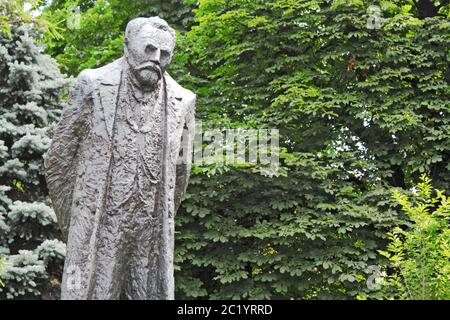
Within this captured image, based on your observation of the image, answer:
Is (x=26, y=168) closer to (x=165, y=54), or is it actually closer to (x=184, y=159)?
(x=184, y=159)

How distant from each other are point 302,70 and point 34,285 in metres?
7.07

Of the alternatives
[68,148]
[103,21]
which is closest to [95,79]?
[68,148]

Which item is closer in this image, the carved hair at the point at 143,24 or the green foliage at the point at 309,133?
the carved hair at the point at 143,24

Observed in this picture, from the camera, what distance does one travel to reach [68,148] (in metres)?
5.12

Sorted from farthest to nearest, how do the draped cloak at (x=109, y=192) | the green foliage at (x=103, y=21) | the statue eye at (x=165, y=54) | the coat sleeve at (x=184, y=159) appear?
the green foliage at (x=103, y=21), the coat sleeve at (x=184, y=159), the statue eye at (x=165, y=54), the draped cloak at (x=109, y=192)

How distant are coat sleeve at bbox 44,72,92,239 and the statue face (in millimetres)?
340

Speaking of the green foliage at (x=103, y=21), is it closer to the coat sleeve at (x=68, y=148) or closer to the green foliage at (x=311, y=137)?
the green foliage at (x=311, y=137)

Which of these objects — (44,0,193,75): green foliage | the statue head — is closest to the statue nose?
the statue head

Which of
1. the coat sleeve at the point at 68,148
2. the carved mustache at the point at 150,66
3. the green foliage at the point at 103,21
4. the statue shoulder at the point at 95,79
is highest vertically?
the green foliage at the point at 103,21

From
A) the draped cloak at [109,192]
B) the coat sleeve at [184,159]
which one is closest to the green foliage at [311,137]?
the coat sleeve at [184,159]

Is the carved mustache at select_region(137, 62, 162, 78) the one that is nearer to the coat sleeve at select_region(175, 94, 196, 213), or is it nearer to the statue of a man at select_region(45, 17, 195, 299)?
the statue of a man at select_region(45, 17, 195, 299)

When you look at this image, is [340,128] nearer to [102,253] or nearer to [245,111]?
[245,111]

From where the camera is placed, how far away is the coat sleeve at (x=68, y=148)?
508cm

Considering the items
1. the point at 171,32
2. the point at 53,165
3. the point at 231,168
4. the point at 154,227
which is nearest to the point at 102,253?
the point at 154,227
